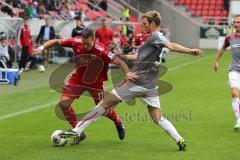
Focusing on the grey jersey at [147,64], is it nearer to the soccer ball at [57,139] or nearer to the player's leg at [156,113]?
the player's leg at [156,113]

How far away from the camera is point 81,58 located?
1102cm

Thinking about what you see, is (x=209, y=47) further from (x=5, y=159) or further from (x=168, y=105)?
(x=5, y=159)

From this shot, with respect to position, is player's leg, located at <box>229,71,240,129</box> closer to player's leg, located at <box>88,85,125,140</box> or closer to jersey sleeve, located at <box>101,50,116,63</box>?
player's leg, located at <box>88,85,125,140</box>

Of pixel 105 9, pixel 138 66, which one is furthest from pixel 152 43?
pixel 105 9

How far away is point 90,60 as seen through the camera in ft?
36.3

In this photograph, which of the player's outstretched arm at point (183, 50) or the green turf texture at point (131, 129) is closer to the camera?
the player's outstretched arm at point (183, 50)

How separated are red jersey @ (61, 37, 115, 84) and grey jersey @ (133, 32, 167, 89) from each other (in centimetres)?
60

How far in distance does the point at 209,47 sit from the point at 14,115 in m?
33.7

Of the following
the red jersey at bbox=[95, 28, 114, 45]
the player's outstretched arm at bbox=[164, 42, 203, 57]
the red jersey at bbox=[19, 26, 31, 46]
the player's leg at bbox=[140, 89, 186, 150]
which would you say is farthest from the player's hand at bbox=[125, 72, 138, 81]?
the red jersey at bbox=[95, 28, 114, 45]

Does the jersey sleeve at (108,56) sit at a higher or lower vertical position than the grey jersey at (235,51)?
higher

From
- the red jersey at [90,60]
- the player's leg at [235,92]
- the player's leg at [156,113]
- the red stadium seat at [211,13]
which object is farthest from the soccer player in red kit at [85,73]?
the red stadium seat at [211,13]

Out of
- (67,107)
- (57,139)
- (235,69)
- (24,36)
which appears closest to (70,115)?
(67,107)

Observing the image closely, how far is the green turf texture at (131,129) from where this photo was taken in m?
10.0

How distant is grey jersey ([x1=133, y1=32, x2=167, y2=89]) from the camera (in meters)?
10.2
